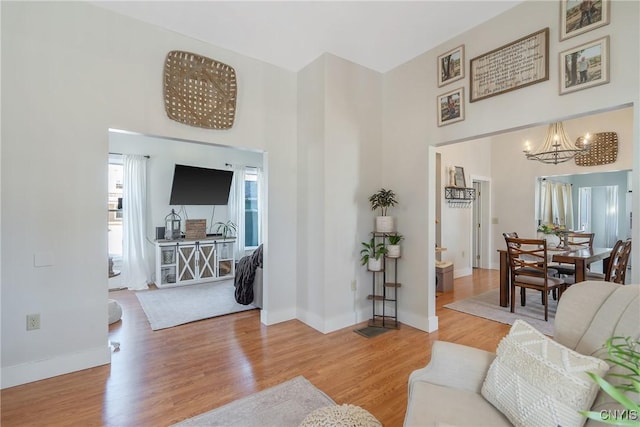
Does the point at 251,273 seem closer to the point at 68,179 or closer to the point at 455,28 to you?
the point at 68,179

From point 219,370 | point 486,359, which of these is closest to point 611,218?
point 486,359

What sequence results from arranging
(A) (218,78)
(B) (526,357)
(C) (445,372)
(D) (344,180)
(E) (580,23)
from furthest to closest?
(D) (344,180)
(A) (218,78)
(E) (580,23)
(C) (445,372)
(B) (526,357)

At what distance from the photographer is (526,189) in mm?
6027

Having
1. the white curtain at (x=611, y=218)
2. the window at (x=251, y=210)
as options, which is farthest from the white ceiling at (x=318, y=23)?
the white curtain at (x=611, y=218)

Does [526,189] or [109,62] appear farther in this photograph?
[526,189]

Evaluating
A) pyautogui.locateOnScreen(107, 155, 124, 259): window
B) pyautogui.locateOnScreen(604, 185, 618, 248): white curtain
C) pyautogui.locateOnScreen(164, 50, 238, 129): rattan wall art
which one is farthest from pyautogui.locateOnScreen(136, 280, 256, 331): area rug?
pyautogui.locateOnScreen(604, 185, 618, 248): white curtain

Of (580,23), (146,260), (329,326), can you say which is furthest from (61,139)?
(580,23)

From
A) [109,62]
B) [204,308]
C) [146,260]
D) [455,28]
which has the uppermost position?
[455,28]

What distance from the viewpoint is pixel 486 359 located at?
4.73 feet

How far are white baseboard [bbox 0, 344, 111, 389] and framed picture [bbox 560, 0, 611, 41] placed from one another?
4.42 meters

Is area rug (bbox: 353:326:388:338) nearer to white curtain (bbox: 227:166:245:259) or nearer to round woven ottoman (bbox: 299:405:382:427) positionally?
round woven ottoman (bbox: 299:405:382:427)

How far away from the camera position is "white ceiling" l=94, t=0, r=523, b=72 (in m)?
2.51

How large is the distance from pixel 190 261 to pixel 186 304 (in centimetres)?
129

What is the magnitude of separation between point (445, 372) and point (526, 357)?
384 millimetres
